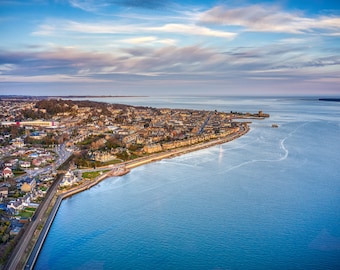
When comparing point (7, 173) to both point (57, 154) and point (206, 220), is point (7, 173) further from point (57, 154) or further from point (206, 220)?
point (206, 220)

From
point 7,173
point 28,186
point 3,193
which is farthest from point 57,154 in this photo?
point 3,193

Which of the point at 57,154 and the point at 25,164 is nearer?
the point at 25,164

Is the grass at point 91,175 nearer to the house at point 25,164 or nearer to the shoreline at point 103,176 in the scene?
the shoreline at point 103,176

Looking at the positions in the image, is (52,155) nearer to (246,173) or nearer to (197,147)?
(197,147)

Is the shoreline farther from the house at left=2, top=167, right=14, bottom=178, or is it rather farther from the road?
the house at left=2, top=167, right=14, bottom=178

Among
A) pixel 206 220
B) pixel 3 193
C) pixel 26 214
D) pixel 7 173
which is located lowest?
pixel 206 220

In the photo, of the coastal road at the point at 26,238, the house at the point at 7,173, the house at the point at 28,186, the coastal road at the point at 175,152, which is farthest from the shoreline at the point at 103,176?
the house at the point at 7,173
